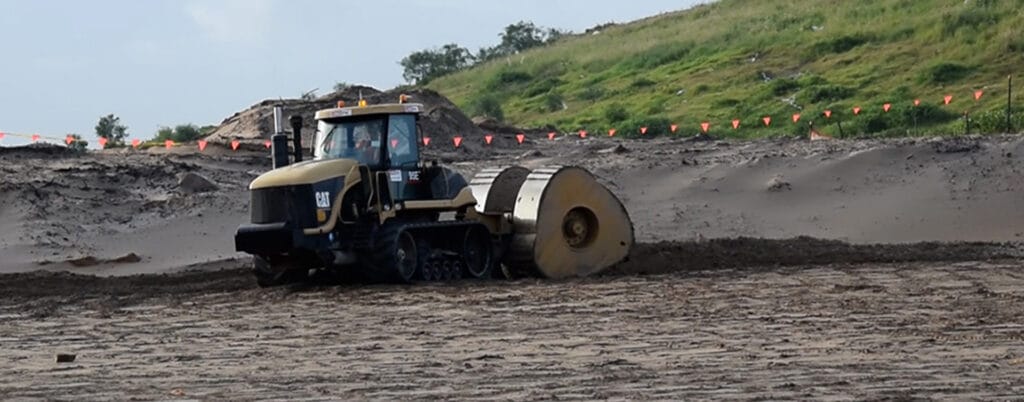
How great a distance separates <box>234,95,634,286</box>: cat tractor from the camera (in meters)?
20.9

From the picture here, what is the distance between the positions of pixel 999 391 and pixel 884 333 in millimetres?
3509

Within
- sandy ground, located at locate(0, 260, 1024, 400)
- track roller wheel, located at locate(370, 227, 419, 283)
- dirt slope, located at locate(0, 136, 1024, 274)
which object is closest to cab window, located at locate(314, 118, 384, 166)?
track roller wheel, located at locate(370, 227, 419, 283)

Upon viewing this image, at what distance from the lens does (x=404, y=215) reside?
2180 centimetres

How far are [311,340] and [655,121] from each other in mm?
28095

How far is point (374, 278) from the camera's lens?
70.7 feet

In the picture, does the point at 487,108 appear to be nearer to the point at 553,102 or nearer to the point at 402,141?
the point at 553,102

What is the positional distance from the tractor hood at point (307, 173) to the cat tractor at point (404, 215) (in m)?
0.02

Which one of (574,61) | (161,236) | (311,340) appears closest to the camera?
(311,340)

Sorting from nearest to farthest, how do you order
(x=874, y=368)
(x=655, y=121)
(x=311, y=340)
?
(x=874, y=368) < (x=311, y=340) < (x=655, y=121)

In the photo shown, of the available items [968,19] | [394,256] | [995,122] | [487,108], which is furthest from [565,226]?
[968,19]

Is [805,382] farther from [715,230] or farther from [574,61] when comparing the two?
[574,61]

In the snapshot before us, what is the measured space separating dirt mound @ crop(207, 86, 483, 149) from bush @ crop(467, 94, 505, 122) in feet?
39.1

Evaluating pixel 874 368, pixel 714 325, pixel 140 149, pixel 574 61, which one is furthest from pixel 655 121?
pixel 874 368

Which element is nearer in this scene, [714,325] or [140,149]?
[714,325]
